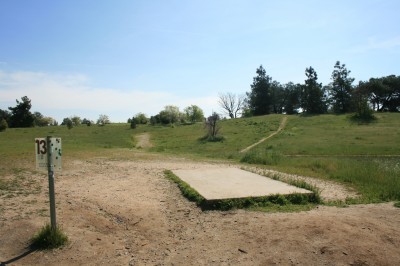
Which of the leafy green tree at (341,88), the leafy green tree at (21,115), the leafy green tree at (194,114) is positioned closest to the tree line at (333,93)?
the leafy green tree at (341,88)

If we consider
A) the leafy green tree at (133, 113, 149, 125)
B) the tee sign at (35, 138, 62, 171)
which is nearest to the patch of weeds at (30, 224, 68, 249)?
the tee sign at (35, 138, 62, 171)

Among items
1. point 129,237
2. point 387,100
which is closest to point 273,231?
point 129,237

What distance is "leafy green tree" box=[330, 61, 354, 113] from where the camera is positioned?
62.9m

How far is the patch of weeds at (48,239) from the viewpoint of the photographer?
4855 mm

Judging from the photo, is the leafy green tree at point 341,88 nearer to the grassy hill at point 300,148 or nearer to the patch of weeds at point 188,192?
the grassy hill at point 300,148

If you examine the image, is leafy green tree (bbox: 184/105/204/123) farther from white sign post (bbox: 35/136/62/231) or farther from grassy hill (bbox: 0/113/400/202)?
white sign post (bbox: 35/136/62/231)

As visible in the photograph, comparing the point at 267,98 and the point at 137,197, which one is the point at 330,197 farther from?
the point at 267,98

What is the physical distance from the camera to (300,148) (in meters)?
28.3

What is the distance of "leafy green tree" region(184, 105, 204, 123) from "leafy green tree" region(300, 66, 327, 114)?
1175 inches

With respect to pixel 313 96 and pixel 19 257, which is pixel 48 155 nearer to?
pixel 19 257

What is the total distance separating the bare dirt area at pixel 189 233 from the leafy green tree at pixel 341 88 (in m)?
61.2

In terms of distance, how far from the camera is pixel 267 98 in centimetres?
6838

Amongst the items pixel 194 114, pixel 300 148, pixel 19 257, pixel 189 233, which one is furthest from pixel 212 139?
pixel 194 114

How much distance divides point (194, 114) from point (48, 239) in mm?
81817
